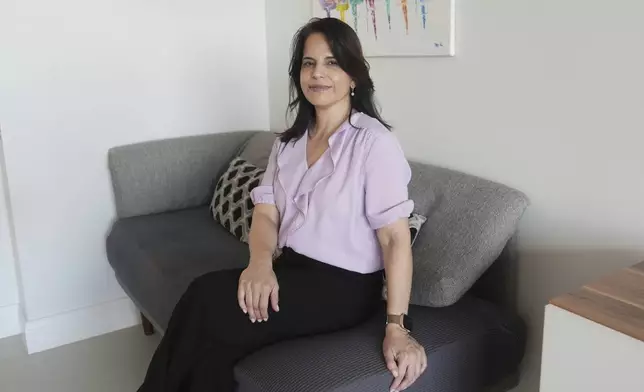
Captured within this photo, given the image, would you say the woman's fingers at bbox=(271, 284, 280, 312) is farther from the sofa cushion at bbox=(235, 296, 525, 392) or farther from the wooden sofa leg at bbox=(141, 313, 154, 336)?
the wooden sofa leg at bbox=(141, 313, 154, 336)

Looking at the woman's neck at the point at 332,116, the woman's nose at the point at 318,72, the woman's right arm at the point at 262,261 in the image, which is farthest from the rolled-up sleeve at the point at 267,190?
the woman's nose at the point at 318,72

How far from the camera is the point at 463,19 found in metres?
1.94

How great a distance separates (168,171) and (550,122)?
1.54 metres

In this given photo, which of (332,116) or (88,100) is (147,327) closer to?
(88,100)

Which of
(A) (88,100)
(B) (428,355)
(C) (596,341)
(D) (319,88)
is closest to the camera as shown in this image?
(C) (596,341)

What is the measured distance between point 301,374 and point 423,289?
460mm

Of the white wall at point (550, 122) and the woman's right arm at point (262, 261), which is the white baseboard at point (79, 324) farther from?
the white wall at point (550, 122)

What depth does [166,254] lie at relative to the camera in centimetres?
225

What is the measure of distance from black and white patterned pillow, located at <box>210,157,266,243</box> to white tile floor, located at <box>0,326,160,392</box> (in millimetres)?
605

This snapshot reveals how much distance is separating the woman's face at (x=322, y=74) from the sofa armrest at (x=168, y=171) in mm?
1146

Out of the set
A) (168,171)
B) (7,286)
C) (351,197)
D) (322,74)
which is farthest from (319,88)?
(7,286)

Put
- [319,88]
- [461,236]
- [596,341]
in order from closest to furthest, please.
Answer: [596,341] → [319,88] → [461,236]

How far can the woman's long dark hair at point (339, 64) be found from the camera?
166 cm

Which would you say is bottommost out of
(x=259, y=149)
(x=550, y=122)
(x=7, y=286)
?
(x=7, y=286)
